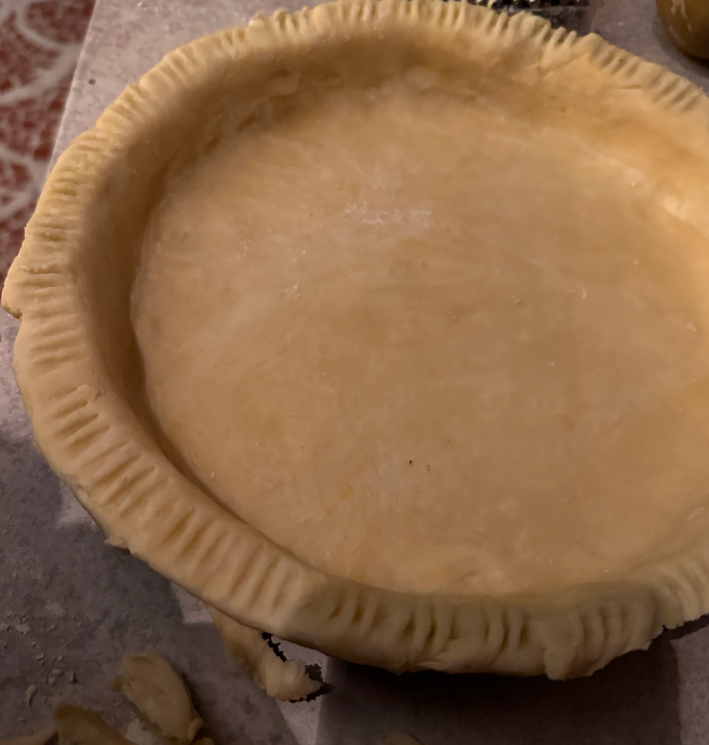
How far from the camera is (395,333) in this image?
32.9 inches

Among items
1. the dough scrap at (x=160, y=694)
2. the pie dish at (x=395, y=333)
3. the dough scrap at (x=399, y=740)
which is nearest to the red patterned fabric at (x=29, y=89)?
the pie dish at (x=395, y=333)

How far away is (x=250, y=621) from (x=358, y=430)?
0.25 metres

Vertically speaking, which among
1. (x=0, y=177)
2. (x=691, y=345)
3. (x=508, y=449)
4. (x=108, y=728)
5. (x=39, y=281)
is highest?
(x=691, y=345)

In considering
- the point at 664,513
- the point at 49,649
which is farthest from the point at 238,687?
the point at 664,513

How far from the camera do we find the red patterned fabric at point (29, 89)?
4.78 feet

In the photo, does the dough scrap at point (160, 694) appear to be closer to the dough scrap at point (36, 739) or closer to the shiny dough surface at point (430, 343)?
the dough scrap at point (36, 739)

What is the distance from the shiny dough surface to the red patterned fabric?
2.39 feet

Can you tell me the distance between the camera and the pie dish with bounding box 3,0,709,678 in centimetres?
63

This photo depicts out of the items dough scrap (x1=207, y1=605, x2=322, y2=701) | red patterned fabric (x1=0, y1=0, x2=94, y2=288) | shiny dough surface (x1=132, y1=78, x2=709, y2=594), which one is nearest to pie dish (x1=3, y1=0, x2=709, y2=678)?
shiny dough surface (x1=132, y1=78, x2=709, y2=594)

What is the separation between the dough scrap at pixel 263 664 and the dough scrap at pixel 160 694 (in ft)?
0.28

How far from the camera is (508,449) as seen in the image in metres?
0.76

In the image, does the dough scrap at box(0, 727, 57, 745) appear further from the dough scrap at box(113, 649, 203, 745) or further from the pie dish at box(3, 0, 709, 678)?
the pie dish at box(3, 0, 709, 678)

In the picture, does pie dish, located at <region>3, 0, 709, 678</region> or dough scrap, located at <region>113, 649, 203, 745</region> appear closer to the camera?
pie dish, located at <region>3, 0, 709, 678</region>

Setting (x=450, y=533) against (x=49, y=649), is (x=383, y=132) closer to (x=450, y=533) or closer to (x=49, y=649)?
(x=450, y=533)
